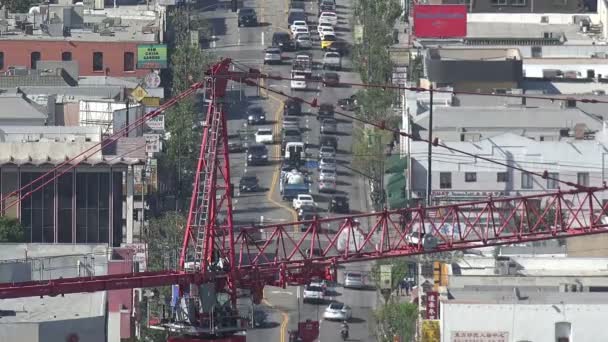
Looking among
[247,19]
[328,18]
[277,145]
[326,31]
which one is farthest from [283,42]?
[277,145]

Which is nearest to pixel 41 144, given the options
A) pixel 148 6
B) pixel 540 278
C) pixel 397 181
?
pixel 397 181

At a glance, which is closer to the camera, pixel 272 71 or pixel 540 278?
pixel 540 278

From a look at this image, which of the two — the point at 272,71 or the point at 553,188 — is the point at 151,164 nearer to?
the point at 553,188

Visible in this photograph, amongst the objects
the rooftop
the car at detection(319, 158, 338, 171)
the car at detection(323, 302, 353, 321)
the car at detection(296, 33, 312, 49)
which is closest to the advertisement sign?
the rooftop

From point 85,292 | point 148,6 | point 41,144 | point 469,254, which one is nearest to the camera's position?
point 85,292

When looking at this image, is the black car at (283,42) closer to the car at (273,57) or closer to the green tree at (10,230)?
the car at (273,57)

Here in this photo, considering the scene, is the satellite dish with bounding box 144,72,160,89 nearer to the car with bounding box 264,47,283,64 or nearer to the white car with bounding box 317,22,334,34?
the car with bounding box 264,47,283,64

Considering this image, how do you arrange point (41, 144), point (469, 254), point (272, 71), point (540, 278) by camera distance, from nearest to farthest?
point (540, 278) → point (469, 254) → point (41, 144) → point (272, 71)
